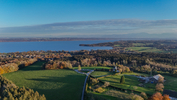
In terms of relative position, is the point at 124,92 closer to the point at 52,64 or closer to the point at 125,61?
the point at 52,64

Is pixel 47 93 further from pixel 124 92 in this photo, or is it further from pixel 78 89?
pixel 124 92

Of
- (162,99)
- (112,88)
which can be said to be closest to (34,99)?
(112,88)

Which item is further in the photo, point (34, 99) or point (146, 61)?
point (146, 61)

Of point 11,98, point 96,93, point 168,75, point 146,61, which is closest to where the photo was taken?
point 11,98

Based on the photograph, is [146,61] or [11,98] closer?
[11,98]

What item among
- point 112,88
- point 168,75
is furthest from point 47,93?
point 168,75

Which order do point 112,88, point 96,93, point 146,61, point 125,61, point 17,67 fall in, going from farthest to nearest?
point 125,61
point 146,61
point 17,67
point 112,88
point 96,93

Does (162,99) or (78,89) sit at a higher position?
(162,99)

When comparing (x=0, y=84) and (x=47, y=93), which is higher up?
(x=0, y=84)

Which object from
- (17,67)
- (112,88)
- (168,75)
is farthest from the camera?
(17,67)
